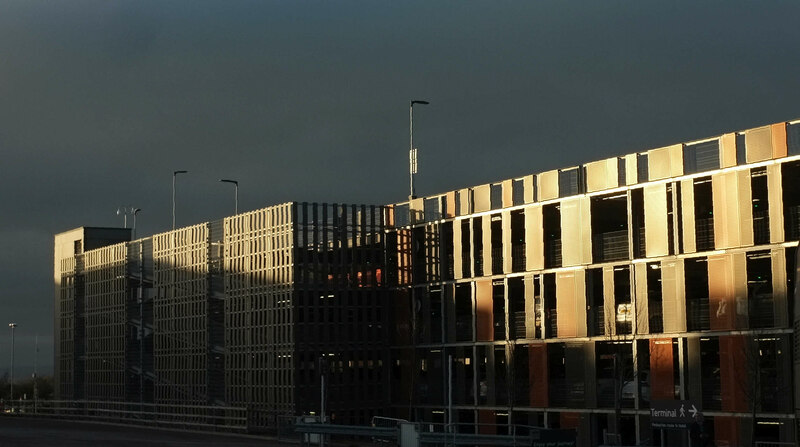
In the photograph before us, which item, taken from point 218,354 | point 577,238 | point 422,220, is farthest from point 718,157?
point 218,354

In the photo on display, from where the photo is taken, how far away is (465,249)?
65.6 meters

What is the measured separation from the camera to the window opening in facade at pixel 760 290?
4959cm

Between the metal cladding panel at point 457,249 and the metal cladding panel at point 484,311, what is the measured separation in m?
1.49

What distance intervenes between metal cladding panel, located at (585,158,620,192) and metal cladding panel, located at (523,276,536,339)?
20.6ft

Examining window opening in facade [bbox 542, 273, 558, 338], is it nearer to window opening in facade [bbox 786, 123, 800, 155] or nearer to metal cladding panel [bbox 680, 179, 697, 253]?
metal cladding panel [bbox 680, 179, 697, 253]

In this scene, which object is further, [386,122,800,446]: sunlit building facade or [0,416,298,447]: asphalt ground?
[0,416,298,447]: asphalt ground

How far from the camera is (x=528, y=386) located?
61031 millimetres

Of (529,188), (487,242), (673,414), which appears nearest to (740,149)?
(529,188)

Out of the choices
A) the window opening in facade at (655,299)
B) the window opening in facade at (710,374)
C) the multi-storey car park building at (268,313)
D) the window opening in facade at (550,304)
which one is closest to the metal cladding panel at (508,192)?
the window opening in facade at (550,304)

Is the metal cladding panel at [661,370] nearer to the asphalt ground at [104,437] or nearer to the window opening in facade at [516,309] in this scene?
the window opening in facade at [516,309]

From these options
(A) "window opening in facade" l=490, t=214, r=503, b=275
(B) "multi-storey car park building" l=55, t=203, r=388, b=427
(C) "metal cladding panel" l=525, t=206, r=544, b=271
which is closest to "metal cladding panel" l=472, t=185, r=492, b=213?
(A) "window opening in facade" l=490, t=214, r=503, b=275

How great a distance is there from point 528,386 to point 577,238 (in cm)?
819

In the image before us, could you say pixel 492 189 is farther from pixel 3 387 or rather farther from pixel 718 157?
pixel 3 387

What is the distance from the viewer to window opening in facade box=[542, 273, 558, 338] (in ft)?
196
